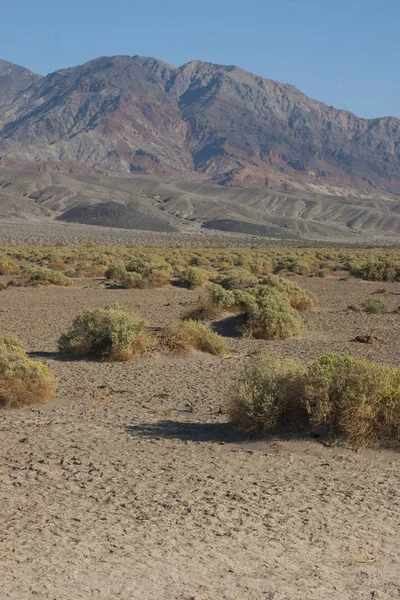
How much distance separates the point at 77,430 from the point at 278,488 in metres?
3.19

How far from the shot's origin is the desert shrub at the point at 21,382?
10.8 metres

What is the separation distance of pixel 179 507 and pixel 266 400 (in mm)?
2482

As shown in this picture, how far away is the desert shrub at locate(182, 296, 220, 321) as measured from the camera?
2067 centimetres

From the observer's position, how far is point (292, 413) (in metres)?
9.41

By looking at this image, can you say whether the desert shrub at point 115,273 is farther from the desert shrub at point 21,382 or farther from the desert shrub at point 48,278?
the desert shrub at point 21,382

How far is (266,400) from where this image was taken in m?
9.14

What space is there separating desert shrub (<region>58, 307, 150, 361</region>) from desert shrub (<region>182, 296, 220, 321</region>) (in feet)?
17.7

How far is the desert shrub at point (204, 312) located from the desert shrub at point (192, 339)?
4.42 meters

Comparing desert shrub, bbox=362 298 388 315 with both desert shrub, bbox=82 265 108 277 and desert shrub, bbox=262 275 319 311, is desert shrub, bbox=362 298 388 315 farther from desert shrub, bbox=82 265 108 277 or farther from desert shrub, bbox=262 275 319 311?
desert shrub, bbox=82 265 108 277

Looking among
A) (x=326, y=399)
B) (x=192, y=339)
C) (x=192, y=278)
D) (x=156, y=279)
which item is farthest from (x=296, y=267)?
(x=326, y=399)

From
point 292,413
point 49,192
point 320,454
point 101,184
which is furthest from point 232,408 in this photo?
point 101,184

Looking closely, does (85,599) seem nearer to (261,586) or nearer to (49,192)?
(261,586)

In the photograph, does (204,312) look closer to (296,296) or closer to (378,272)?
(296,296)

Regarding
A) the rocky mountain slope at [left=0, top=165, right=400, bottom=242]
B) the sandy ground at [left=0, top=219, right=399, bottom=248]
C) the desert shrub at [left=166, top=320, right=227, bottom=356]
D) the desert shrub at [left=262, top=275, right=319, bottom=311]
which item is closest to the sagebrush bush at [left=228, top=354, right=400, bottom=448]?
the desert shrub at [left=166, top=320, right=227, bottom=356]
